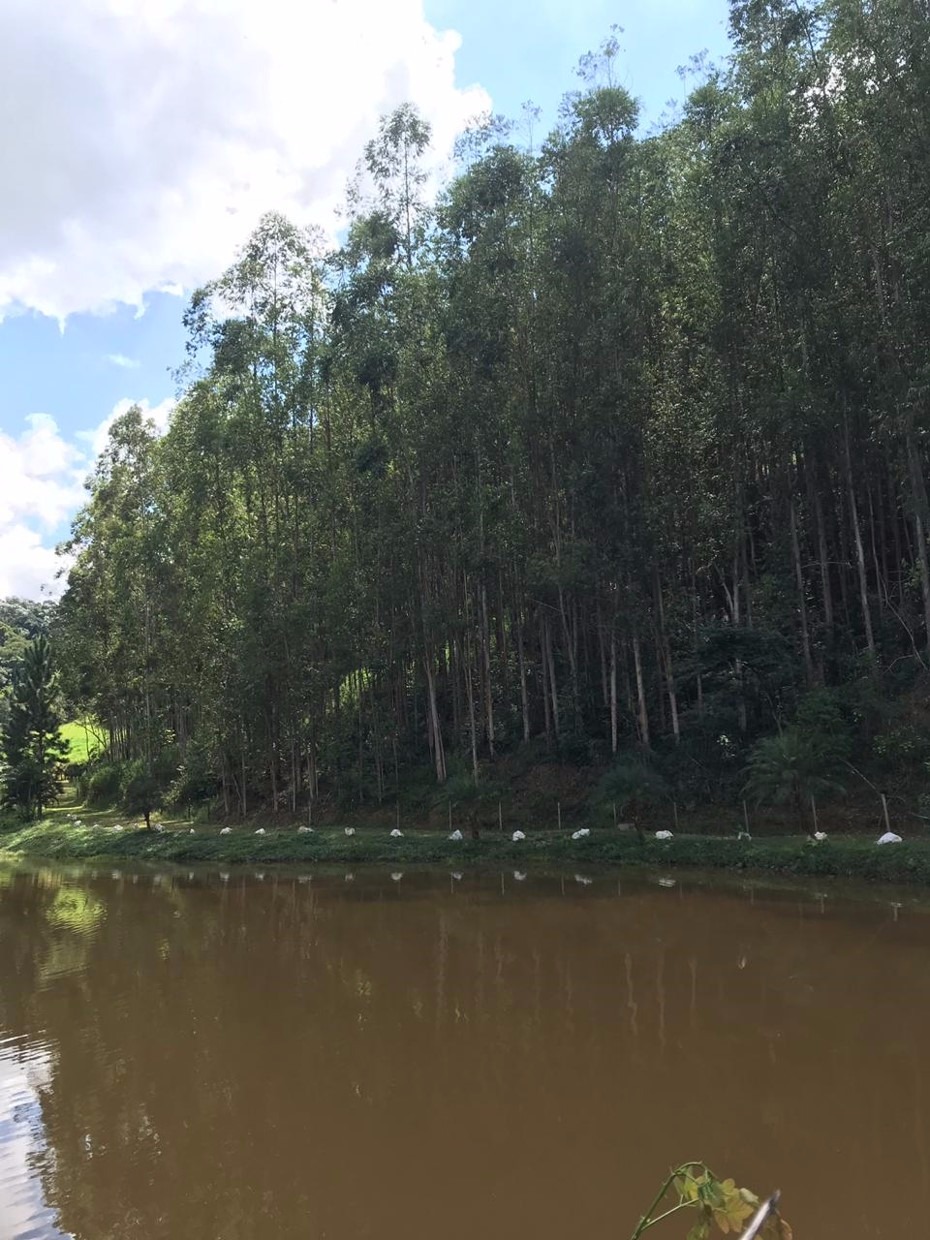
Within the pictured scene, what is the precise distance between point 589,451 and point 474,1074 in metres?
12.3

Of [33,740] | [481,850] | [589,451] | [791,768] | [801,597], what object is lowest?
[481,850]

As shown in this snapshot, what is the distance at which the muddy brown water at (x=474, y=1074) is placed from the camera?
13.7 ft

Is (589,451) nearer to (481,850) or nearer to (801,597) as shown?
(801,597)

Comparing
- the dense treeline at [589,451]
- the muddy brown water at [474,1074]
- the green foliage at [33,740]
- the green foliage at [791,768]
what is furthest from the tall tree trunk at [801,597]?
the green foliage at [33,740]

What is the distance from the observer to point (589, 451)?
15953 mm

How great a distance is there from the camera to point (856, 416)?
1456 cm

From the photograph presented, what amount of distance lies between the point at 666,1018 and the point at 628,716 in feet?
36.0

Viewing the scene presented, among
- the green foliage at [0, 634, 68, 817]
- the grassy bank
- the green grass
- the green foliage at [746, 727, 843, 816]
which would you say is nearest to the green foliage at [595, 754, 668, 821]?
the grassy bank

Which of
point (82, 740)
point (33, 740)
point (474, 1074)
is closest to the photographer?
point (474, 1074)

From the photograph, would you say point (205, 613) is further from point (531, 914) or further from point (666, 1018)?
point (666, 1018)

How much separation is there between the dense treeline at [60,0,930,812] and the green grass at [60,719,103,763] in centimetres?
1507

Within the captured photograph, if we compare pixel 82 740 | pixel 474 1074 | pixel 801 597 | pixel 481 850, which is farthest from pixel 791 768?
pixel 82 740

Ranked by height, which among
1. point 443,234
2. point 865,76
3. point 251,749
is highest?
point 443,234

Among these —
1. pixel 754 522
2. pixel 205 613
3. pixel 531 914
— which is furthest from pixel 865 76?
pixel 205 613
